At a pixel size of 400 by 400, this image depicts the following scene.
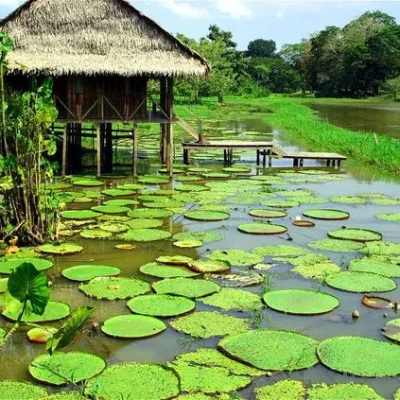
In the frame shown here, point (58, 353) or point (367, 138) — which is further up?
point (367, 138)

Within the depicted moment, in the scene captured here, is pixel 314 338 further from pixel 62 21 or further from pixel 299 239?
pixel 62 21

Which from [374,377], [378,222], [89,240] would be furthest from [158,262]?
[378,222]

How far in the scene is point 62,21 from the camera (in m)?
13.3

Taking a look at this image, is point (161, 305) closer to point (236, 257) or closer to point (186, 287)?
point (186, 287)

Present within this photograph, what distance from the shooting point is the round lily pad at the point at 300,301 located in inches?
223

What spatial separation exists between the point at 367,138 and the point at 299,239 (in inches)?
450

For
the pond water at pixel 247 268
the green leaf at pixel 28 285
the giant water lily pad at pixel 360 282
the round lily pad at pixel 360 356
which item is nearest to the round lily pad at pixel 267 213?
the pond water at pixel 247 268

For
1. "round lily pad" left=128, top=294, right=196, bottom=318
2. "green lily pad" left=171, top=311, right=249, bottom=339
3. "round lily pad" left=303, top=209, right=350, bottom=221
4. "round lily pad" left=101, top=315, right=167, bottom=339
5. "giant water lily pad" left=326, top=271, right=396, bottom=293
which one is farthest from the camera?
"round lily pad" left=303, top=209, right=350, bottom=221

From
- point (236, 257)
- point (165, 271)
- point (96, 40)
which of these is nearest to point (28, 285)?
point (165, 271)

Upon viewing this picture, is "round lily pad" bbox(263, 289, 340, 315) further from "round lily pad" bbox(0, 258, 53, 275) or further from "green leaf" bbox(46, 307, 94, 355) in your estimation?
"green leaf" bbox(46, 307, 94, 355)

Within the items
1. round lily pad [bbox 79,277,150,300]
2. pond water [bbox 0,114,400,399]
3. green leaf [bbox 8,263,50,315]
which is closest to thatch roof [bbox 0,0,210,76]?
pond water [bbox 0,114,400,399]

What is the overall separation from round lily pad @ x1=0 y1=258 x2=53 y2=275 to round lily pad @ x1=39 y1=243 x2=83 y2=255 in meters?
0.32

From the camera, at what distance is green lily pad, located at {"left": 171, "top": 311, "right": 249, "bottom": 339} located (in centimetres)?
518

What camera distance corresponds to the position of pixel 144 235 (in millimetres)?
8242
